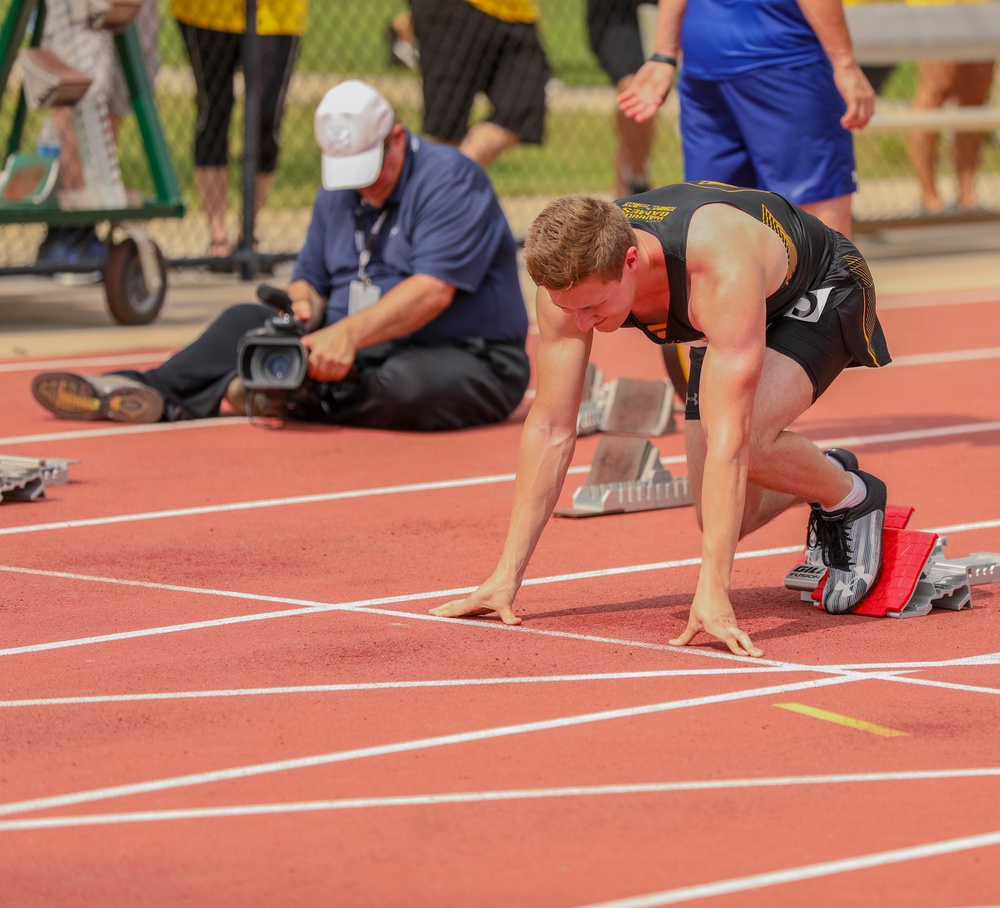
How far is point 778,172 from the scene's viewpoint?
6336 mm

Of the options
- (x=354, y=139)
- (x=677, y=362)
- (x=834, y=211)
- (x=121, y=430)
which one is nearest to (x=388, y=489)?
(x=677, y=362)

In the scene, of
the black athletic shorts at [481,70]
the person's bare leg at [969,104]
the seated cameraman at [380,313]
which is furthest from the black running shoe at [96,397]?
the person's bare leg at [969,104]

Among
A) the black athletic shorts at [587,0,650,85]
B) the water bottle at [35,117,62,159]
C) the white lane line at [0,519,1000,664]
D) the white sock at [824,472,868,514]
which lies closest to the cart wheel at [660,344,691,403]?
the white lane line at [0,519,1000,664]

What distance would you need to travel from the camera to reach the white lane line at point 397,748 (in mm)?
3244

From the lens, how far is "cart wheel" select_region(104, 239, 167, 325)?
360 inches

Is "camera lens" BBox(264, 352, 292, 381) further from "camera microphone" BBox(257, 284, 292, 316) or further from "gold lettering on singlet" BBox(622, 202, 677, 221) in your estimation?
"gold lettering on singlet" BBox(622, 202, 677, 221)

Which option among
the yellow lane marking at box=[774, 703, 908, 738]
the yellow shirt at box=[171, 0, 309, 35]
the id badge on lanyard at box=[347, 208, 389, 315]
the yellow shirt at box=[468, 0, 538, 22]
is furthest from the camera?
the yellow shirt at box=[171, 0, 309, 35]

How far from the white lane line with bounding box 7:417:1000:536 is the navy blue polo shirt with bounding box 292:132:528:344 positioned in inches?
31.5

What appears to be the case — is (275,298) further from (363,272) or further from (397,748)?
(397,748)

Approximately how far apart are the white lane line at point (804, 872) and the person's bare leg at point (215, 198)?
8.30m

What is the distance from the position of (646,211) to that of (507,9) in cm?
648

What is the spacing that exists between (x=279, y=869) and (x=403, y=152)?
4.31m

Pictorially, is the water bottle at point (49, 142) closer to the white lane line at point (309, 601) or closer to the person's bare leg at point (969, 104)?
the white lane line at point (309, 601)

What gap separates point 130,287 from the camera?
9.25m
